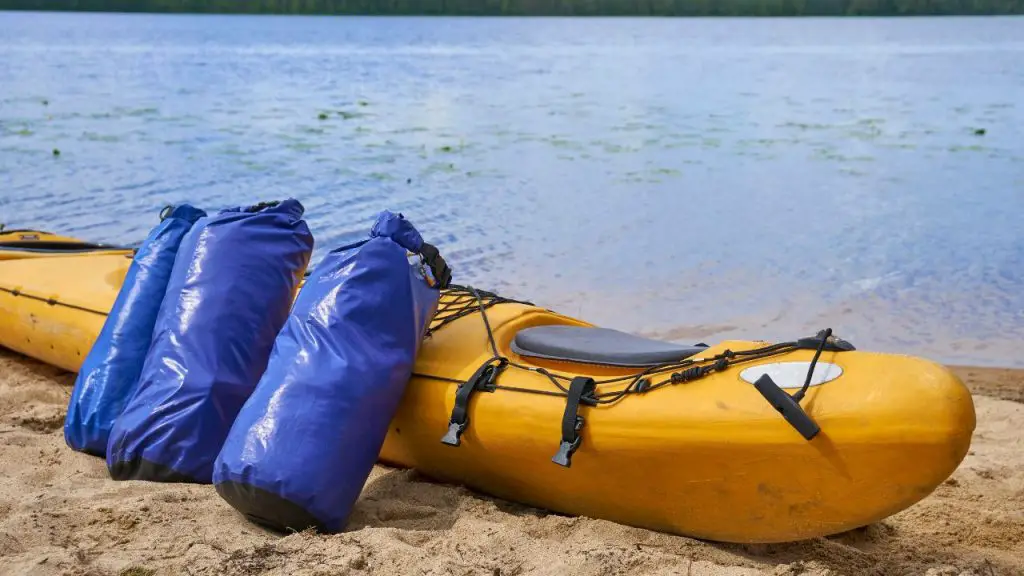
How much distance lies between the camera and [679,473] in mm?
2965

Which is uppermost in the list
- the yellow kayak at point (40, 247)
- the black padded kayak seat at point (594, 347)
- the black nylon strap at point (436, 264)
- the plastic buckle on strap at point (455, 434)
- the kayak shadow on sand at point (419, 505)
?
the black nylon strap at point (436, 264)

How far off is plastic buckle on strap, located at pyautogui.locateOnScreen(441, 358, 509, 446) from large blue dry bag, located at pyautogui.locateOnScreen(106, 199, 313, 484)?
2.25ft

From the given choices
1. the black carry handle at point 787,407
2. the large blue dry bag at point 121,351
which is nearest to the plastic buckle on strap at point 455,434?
the black carry handle at point 787,407

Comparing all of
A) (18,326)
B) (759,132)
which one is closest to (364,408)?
(18,326)

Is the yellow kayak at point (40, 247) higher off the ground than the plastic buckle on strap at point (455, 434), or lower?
lower

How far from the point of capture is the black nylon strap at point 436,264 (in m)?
3.50

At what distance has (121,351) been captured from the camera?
12.6 feet

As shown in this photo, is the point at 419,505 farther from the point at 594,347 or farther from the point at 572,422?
the point at 594,347

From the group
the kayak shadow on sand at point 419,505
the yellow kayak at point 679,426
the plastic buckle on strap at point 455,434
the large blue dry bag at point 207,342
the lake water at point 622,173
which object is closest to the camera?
the yellow kayak at point 679,426

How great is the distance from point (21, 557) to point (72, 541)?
0.51ft

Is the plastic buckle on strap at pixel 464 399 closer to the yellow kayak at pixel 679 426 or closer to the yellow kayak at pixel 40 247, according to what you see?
the yellow kayak at pixel 679 426

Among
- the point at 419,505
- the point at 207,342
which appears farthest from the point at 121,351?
the point at 419,505

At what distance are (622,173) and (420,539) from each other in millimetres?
8955

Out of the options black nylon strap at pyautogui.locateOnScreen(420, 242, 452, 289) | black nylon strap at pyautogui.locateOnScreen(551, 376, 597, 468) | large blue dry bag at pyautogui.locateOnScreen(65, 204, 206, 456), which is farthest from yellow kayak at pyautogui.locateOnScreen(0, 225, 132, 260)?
black nylon strap at pyautogui.locateOnScreen(551, 376, 597, 468)
